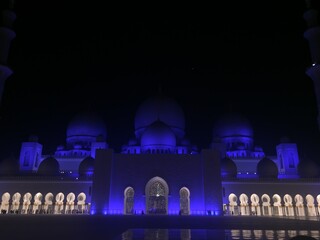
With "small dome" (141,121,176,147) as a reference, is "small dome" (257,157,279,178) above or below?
below

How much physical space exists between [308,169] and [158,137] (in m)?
11.8

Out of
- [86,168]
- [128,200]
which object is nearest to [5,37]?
[86,168]

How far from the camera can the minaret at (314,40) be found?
15734 millimetres

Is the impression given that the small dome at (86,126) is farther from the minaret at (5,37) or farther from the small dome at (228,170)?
the minaret at (5,37)

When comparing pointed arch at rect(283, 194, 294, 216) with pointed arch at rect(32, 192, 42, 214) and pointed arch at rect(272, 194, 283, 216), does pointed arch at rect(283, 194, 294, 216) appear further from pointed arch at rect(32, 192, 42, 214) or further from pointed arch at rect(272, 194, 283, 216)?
pointed arch at rect(32, 192, 42, 214)

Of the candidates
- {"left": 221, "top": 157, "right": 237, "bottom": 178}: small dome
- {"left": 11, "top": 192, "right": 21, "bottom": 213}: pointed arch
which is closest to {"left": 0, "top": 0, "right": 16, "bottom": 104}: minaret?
{"left": 11, "top": 192, "right": 21, "bottom": 213}: pointed arch

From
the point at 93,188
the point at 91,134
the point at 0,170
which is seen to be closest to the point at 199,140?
the point at 91,134

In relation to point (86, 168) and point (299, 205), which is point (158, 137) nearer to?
point (86, 168)

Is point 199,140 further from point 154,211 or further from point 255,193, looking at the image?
point 154,211

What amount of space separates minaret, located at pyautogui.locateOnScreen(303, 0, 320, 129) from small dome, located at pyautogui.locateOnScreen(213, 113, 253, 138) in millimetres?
11865

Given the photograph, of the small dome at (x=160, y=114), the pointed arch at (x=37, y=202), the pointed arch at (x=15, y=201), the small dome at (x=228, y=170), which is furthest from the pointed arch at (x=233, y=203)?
the pointed arch at (x=15, y=201)

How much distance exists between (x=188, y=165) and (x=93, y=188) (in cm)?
678

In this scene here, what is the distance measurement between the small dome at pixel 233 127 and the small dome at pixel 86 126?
436 inches

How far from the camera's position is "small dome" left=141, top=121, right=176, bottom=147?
22933mm
